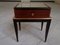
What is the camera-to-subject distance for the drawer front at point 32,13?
5.61ft

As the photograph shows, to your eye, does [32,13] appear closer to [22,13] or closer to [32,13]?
[32,13]

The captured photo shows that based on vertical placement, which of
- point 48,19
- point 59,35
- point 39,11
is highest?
point 39,11

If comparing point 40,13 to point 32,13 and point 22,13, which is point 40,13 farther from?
point 22,13

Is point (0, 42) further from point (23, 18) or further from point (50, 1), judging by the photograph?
point (50, 1)

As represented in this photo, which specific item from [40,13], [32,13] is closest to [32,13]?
[32,13]

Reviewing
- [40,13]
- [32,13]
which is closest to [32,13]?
[32,13]

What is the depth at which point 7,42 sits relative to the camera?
6.64 ft

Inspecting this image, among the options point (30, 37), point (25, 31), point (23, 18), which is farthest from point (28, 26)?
point (23, 18)

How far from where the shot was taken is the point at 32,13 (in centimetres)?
172

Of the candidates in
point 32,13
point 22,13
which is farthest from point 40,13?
point 22,13

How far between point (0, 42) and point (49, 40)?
1042mm

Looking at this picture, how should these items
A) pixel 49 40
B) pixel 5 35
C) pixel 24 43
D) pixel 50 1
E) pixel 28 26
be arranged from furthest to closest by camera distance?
1. pixel 50 1
2. pixel 28 26
3. pixel 5 35
4. pixel 49 40
5. pixel 24 43

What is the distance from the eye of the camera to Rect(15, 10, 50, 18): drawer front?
1.71 metres

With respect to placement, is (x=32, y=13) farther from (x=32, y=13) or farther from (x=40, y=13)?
(x=40, y=13)
